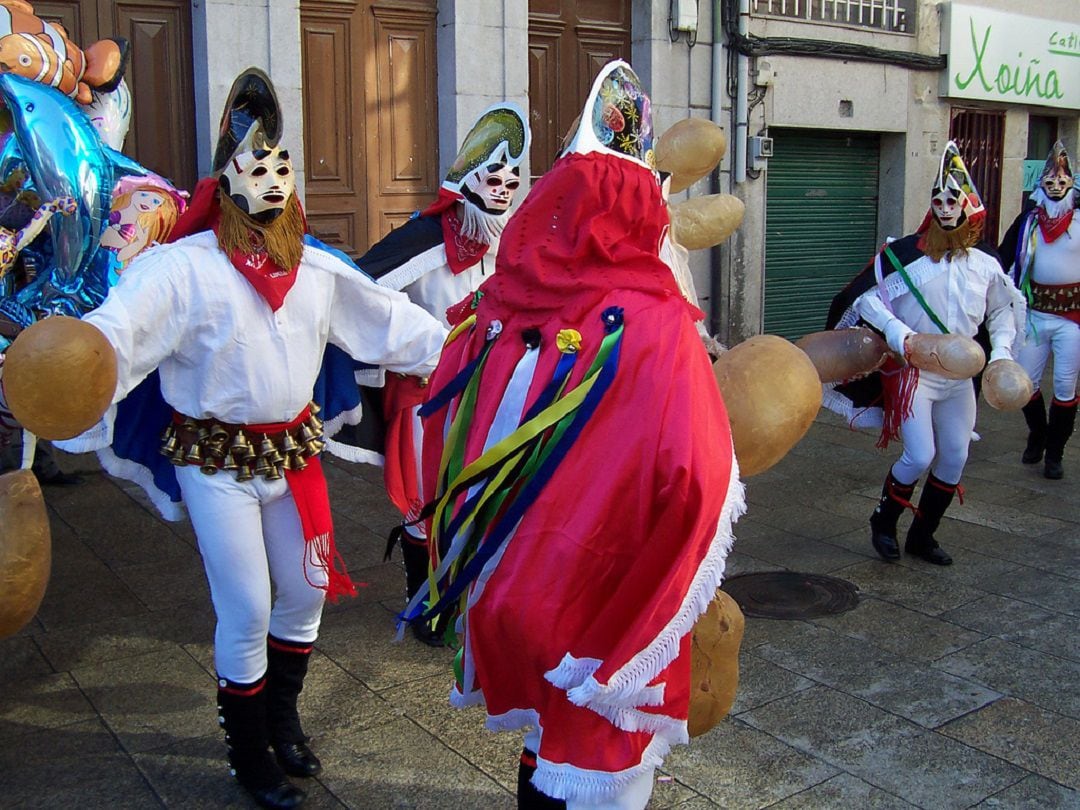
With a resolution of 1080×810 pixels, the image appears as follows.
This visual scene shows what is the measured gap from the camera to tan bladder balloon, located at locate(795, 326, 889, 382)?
16.3 ft

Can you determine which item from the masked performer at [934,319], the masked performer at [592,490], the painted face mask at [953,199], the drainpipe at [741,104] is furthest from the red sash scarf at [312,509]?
the drainpipe at [741,104]

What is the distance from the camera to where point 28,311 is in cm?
567

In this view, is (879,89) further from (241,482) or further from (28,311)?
(241,482)

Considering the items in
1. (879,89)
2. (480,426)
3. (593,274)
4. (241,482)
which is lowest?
(241,482)

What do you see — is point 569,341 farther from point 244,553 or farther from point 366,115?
point 366,115

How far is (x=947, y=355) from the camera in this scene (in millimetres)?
5051

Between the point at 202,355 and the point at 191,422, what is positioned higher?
the point at 202,355

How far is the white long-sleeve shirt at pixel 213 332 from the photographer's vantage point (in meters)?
3.18

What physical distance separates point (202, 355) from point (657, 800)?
1.92 m

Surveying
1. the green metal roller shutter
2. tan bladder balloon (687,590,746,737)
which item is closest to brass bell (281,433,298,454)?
tan bladder balloon (687,590,746,737)

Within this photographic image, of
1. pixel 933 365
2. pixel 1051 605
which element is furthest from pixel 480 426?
pixel 1051 605

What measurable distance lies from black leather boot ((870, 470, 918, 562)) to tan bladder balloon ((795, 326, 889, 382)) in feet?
2.22

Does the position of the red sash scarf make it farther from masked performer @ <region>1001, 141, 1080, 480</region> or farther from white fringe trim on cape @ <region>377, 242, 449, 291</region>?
masked performer @ <region>1001, 141, 1080, 480</region>

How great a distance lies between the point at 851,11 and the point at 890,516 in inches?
307
